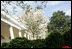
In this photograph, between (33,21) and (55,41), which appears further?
(33,21)

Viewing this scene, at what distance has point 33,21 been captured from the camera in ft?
92.5

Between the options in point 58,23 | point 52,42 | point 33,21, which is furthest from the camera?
point 58,23

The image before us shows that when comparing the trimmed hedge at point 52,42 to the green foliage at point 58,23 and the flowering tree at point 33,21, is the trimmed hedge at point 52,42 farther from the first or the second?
the green foliage at point 58,23

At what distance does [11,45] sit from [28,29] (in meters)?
15.0

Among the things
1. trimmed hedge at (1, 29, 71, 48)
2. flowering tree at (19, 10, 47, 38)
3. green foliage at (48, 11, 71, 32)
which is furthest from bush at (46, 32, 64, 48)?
green foliage at (48, 11, 71, 32)

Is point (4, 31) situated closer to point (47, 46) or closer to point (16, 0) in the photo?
point (47, 46)

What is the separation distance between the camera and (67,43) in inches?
455

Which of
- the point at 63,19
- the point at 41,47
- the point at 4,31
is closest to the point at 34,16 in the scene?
the point at 4,31

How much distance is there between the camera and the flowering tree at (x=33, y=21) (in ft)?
88.6

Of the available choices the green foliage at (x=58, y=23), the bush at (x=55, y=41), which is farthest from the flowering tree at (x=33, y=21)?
the bush at (x=55, y=41)

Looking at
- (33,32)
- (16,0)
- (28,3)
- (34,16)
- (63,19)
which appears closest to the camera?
(16,0)

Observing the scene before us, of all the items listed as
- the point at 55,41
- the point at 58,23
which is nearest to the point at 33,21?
the point at 58,23

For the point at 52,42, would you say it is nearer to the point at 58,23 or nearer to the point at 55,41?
the point at 55,41

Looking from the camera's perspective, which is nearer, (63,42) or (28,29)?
(63,42)
